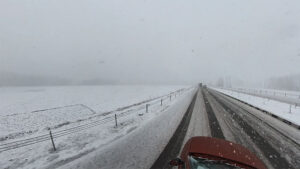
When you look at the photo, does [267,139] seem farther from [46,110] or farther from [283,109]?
[46,110]

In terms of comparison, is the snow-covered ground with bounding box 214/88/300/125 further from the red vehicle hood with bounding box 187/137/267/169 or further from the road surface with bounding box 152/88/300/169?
the red vehicle hood with bounding box 187/137/267/169

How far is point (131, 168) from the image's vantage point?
461cm

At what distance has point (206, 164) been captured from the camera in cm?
285

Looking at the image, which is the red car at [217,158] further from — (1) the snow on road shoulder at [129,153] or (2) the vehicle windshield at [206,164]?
(1) the snow on road shoulder at [129,153]

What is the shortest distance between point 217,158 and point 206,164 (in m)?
0.34

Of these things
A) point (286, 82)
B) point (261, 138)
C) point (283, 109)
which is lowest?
point (283, 109)

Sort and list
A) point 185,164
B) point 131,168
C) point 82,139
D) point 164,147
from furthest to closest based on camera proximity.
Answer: point 82,139
point 164,147
point 131,168
point 185,164

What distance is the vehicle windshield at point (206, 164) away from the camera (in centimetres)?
276

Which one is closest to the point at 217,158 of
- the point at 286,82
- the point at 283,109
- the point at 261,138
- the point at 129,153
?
the point at 129,153

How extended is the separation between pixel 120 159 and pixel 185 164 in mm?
3102

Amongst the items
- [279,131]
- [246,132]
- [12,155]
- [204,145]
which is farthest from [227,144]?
[12,155]

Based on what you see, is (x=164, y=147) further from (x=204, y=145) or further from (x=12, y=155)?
(x=12, y=155)

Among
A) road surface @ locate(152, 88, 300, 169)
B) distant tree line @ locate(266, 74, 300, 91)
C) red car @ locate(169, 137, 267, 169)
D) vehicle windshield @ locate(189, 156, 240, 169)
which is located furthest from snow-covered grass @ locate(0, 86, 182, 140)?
distant tree line @ locate(266, 74, 300, 91)

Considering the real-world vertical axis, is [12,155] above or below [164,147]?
below
